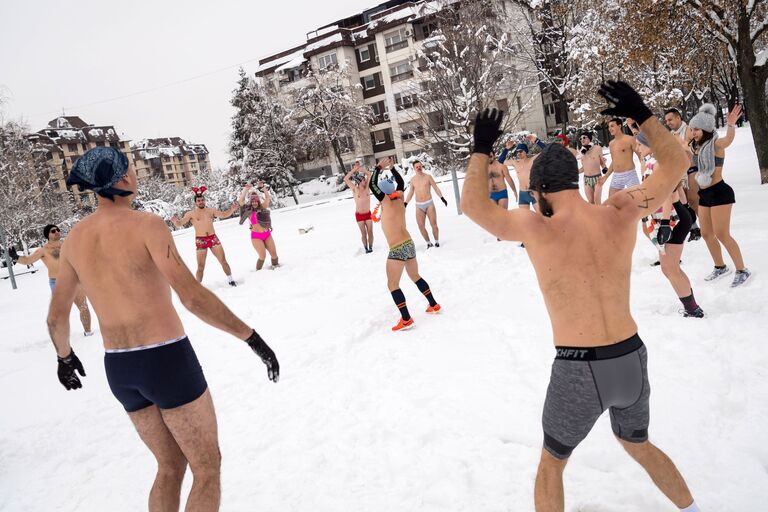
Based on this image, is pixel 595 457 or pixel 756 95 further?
pixel 756 95

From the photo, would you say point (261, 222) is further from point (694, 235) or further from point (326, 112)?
point (326, 112)

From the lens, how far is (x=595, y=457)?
10.0 ft

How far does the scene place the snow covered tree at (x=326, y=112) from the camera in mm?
37531

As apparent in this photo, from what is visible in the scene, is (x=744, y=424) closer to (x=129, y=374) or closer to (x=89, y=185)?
(x=129, y=374)

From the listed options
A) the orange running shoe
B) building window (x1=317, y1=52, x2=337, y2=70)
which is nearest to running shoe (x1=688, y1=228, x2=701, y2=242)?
the orange running shoe

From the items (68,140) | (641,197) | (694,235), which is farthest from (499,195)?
(68,140)

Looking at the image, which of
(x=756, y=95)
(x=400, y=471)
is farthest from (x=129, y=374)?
(x=756, y=95)

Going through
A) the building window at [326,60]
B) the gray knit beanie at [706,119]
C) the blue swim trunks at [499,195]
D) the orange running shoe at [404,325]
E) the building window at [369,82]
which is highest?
the building window at [326,60]

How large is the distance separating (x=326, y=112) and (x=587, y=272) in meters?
37.9

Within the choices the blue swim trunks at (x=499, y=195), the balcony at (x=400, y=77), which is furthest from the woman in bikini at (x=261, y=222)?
the balcony at (x=400, y=77)

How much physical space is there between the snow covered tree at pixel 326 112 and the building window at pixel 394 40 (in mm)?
6156

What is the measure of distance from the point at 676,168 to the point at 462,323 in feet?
13.2

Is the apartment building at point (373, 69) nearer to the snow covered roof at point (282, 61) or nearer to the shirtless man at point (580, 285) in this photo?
the snow covered roof at point (282, 61)

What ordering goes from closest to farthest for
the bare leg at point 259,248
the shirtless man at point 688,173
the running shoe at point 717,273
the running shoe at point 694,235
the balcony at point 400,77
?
1. the running shoe at point 717,273
2. the shirtless man at point 688,173
3. the running shoe at point 694,235
4. the bare leg at point 259,248
5. the balcony at point 400,77
